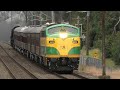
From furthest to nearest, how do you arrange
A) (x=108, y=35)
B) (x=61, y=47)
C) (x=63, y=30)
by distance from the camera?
1. (x=108, y=35)
2. (x=63, y=30)
3. (x=61, y=47)

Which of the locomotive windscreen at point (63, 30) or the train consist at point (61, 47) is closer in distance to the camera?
the train consist at point (61, 47)

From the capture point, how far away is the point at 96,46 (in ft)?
169

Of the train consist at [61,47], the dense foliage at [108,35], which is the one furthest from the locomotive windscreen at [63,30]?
the dense foliage at [108,35]

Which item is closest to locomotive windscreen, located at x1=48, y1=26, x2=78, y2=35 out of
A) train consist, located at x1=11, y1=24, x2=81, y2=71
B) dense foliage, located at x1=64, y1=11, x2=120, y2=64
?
train consist, located at x1=11, y1=24, x2=81, y2=71

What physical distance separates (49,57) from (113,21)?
31896 mm

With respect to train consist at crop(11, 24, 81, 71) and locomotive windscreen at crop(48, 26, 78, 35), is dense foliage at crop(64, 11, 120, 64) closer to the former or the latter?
locomotive windscreen at crop(48, 26, 78, 35)

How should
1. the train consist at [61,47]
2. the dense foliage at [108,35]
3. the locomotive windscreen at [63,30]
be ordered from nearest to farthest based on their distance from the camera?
the train consist at [61,47] < the locomotive windscreen at [63,30] < the dense foliage at [108,35]

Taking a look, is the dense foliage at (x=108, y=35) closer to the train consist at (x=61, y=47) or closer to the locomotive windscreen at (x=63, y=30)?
the locomotive windscreen at (x=63, y=30)

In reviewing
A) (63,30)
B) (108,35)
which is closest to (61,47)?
(63,30)

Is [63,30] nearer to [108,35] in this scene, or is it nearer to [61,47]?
[61,47]

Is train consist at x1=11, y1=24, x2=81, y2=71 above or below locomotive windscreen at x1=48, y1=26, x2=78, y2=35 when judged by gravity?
A: below

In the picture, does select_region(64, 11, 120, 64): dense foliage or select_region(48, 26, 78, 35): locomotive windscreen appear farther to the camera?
select_region(64, 11, 120, 64): dense foliage

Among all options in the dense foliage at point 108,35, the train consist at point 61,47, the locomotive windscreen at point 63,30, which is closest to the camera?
the train consist at point 61,47
